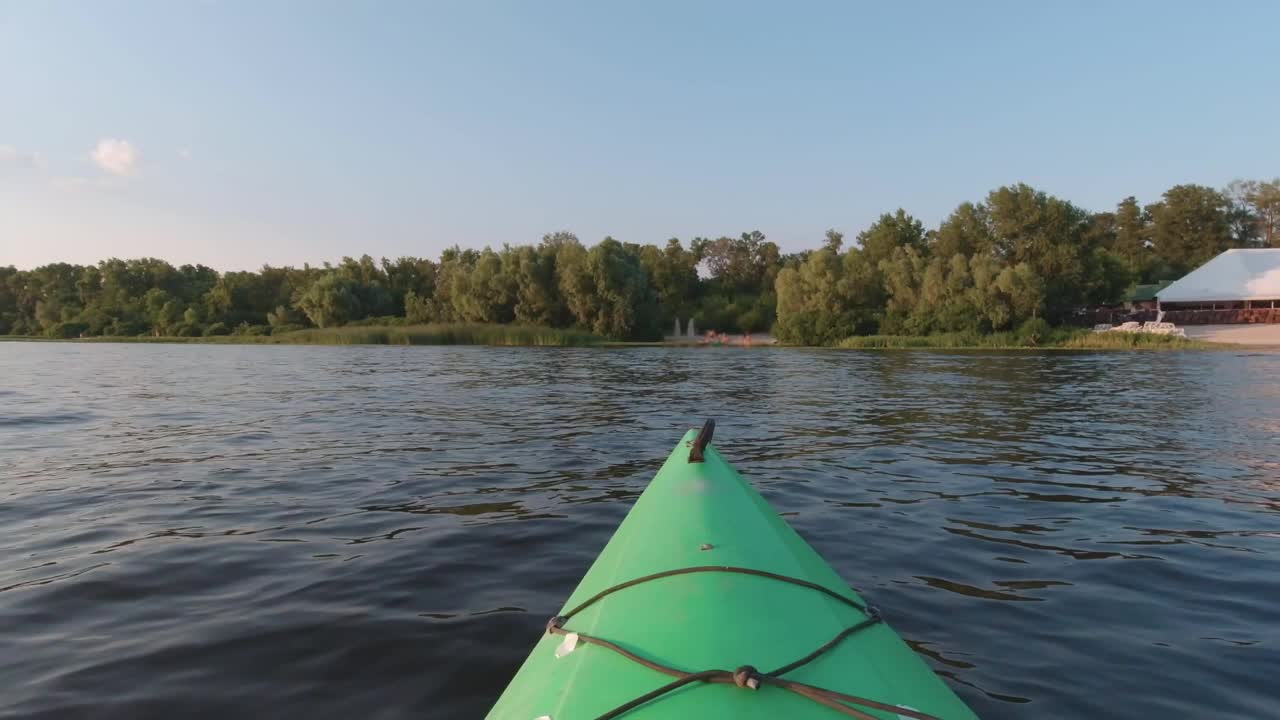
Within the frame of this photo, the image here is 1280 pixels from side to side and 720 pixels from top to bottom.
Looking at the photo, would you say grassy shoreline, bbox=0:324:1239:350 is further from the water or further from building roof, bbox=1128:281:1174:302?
the water

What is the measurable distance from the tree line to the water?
3714 centimetres

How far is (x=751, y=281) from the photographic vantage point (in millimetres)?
75812

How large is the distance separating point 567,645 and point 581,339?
49.5 metres

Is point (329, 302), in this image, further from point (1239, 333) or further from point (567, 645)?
point (567, 645)

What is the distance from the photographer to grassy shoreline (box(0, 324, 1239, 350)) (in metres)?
38.9

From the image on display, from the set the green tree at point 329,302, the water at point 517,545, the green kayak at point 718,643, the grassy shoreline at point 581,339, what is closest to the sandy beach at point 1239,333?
the grassy shoreline at point 581,339

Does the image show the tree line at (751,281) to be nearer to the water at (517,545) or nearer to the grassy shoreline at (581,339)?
the grassy shoreline at (581,339)

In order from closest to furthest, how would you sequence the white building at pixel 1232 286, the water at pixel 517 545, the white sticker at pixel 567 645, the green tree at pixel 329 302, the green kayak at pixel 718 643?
the green kayak at pixel 718 643
the white sticker at pixel 567 645
the water at pixel 517 545
the white building at pixel 1232 286
the green tree at pixel 329 302

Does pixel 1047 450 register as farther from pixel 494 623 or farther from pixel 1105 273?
pixel 1105 273

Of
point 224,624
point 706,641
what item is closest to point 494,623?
point 224,624

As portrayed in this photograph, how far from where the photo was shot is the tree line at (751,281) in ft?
161

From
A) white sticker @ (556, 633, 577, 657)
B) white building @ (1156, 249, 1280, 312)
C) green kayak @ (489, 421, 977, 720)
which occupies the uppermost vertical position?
white building @ (1156, 249, 1280, 312)

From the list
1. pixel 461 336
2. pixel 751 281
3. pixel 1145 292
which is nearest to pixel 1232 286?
pixel 1145 292

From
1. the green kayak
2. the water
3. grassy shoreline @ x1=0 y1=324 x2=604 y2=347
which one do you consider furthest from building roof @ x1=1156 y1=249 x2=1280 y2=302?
the green kayak
